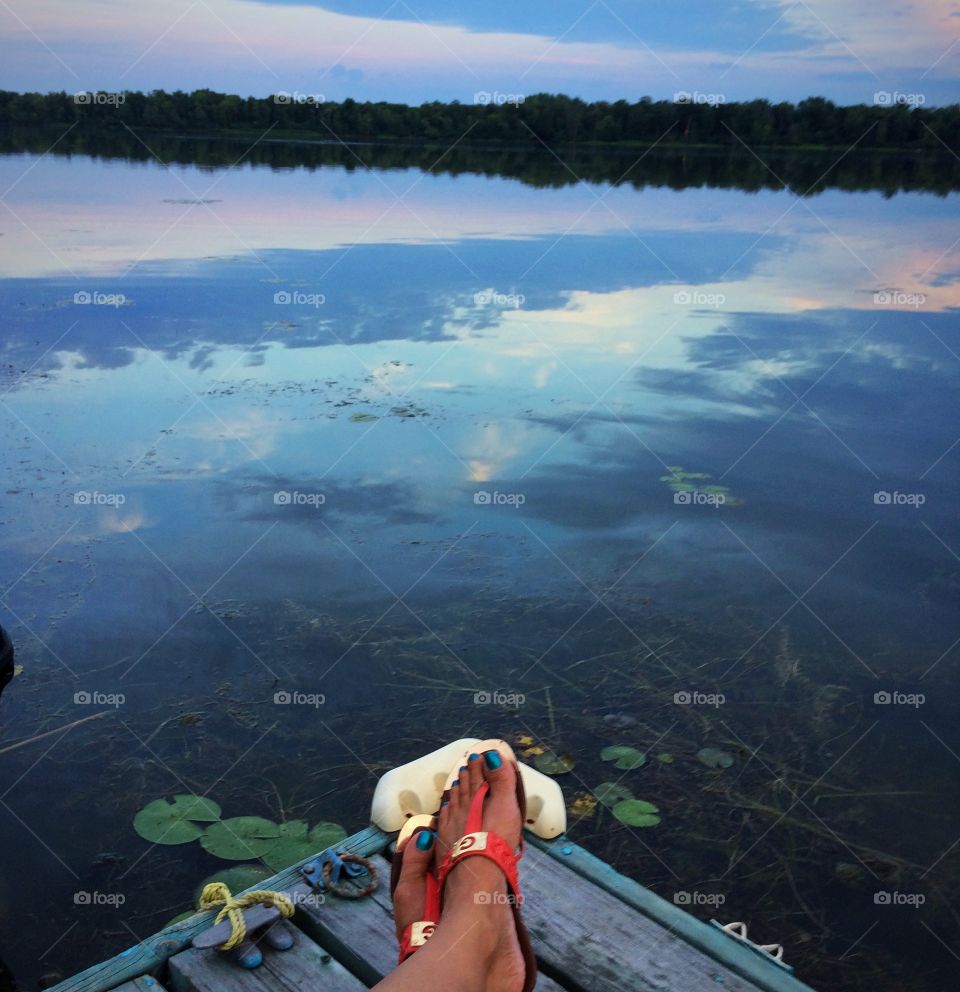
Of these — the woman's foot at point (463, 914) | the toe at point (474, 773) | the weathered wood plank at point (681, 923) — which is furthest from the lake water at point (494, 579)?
the woman's foot at point (463, 914)

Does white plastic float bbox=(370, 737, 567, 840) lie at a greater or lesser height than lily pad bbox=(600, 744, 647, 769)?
greater

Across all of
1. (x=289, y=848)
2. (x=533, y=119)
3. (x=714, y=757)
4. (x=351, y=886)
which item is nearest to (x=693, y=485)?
(x=714, y=757)

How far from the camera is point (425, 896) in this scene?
7.19 feet

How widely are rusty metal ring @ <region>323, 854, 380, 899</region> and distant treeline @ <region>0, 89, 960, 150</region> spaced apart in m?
32.6

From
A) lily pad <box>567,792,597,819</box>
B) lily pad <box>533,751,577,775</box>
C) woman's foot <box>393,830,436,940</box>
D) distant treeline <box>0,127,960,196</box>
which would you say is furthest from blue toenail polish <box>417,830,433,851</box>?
distant treeline <box>0,127,960,196</box>

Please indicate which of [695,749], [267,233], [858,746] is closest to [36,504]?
[695,749]

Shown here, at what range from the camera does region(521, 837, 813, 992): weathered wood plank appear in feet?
7.29

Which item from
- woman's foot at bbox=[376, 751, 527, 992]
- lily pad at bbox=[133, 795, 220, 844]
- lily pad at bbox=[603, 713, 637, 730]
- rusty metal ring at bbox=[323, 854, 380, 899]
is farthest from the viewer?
lily pad at bbox=[603, 713, 637, 730]

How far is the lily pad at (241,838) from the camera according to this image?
3150mm

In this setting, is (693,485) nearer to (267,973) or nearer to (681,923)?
(681,923)

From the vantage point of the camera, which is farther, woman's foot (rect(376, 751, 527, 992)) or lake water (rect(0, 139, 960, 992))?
lake water (rect(0, 139, 960, 992))

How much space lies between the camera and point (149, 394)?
24.3 ft

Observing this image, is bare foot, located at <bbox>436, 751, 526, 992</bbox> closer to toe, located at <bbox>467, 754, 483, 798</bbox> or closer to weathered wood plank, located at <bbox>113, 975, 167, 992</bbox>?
toe, located at <bbox>467, 754, 483, 798</bbox>

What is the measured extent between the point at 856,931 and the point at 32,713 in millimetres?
2957
